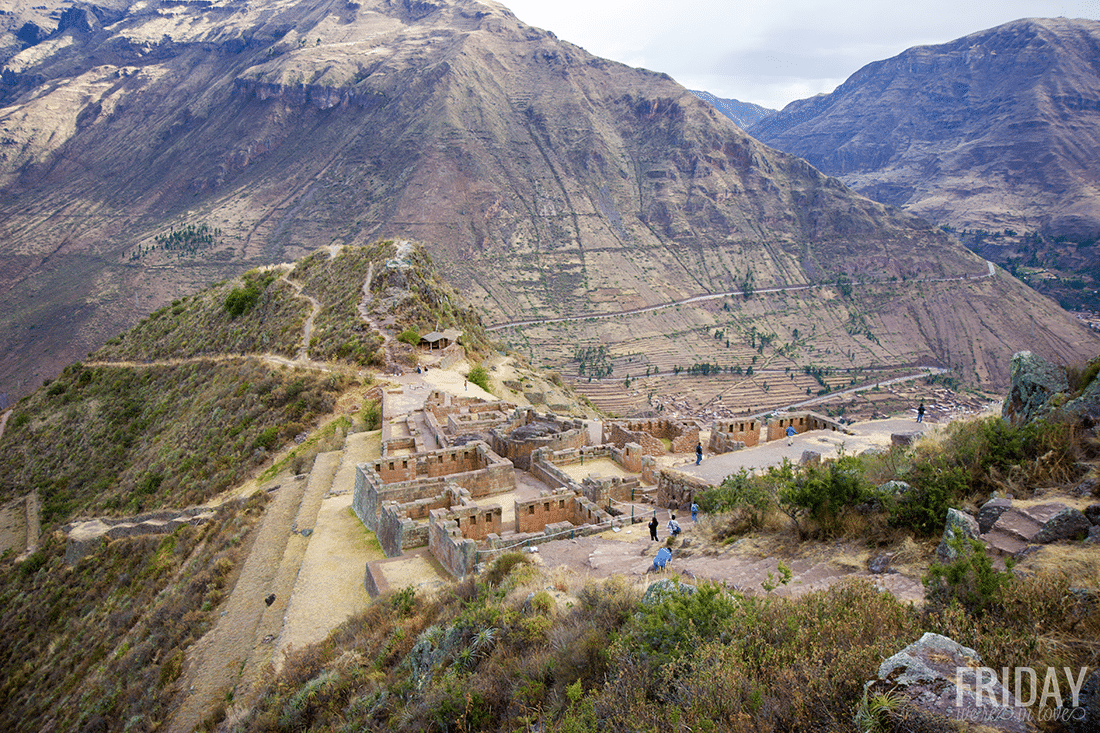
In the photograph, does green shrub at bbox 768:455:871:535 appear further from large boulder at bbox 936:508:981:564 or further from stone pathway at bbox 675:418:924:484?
stone pathway at bbox 675:418:924:484

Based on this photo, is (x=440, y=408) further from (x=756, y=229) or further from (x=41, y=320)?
(x=756, y=229)

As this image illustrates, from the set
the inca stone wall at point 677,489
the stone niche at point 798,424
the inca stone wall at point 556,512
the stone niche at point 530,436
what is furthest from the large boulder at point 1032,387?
the stone niche at point 798,424

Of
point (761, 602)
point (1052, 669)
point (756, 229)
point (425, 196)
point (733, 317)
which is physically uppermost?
point (425, 196)

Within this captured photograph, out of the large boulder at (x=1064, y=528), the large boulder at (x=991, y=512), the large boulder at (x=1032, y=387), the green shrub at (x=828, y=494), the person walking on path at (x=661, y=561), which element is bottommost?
the person walking on path at (x=661, y=561)

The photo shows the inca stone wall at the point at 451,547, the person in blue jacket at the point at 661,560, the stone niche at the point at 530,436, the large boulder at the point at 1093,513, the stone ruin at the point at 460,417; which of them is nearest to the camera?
the large boulder at the point at 1093,513

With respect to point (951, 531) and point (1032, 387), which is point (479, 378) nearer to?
point (1032, 387)

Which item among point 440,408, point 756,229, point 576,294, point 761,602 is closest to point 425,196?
point 576,294

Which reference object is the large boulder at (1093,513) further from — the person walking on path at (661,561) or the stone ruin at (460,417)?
the stone ruin at (460,417)

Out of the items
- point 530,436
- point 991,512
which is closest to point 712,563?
point 991,512
